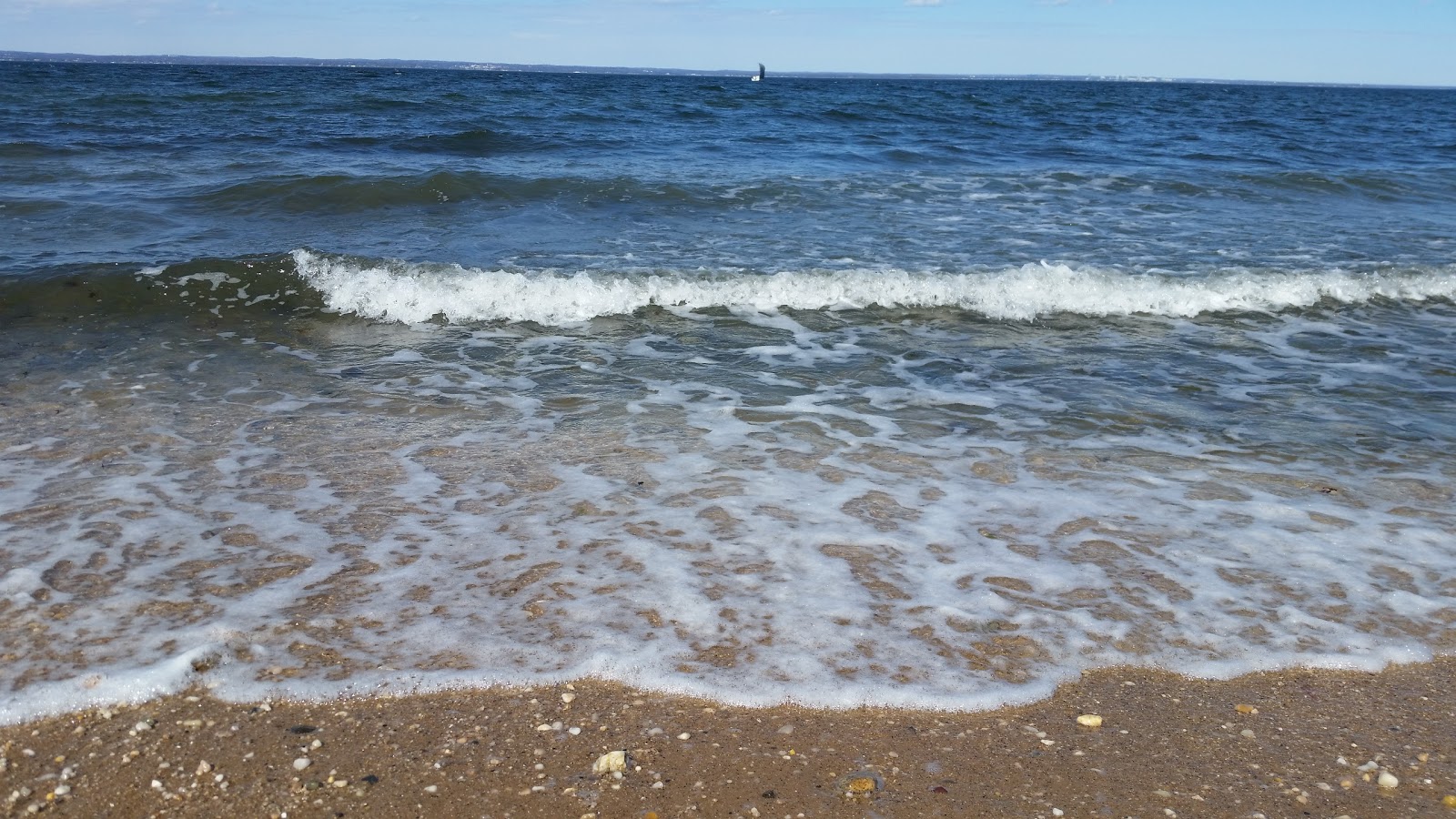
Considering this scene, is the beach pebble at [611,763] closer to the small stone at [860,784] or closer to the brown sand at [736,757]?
the brown sand at [736,757]

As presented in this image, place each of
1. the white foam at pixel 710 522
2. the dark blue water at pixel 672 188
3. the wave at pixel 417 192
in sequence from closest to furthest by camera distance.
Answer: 1. the white foam at pixel 710 522
2. the dark blue water at pixel 672 188
3. the wave at pixel 417 192

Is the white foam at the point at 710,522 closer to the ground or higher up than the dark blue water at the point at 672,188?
closer to the ground

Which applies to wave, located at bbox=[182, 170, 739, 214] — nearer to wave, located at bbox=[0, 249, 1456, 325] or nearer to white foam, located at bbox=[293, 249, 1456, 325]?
wave, located at bbox=[0, 249, 1456, 325]

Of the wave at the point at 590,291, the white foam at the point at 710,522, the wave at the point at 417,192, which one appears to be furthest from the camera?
the wave at the point at 417,192

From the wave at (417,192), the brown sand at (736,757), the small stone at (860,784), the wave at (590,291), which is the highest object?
the wave at (417,192)

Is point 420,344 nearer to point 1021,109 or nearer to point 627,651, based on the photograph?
point 627,651

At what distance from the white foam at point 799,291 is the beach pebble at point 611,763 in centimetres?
489

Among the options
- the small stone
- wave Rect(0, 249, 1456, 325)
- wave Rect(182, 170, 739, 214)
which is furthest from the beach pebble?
wave Rect(182, 170, 739, 214)

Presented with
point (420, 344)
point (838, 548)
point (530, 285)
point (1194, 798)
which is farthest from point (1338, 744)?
point (530, 285)

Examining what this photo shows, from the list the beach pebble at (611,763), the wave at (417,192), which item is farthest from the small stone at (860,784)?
the wave at (417,192)

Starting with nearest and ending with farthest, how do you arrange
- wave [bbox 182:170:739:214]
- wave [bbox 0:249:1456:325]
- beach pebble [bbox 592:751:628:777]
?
beach pebble [bbox 592:751:628:777]
wave [bbox 0:249:1456:325]
wave [bbox 182:170:739:214]

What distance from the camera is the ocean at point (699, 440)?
3039mm

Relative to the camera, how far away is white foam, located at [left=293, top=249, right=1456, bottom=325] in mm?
7305

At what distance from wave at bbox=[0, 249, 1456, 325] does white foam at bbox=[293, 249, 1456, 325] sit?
11 millimetres
